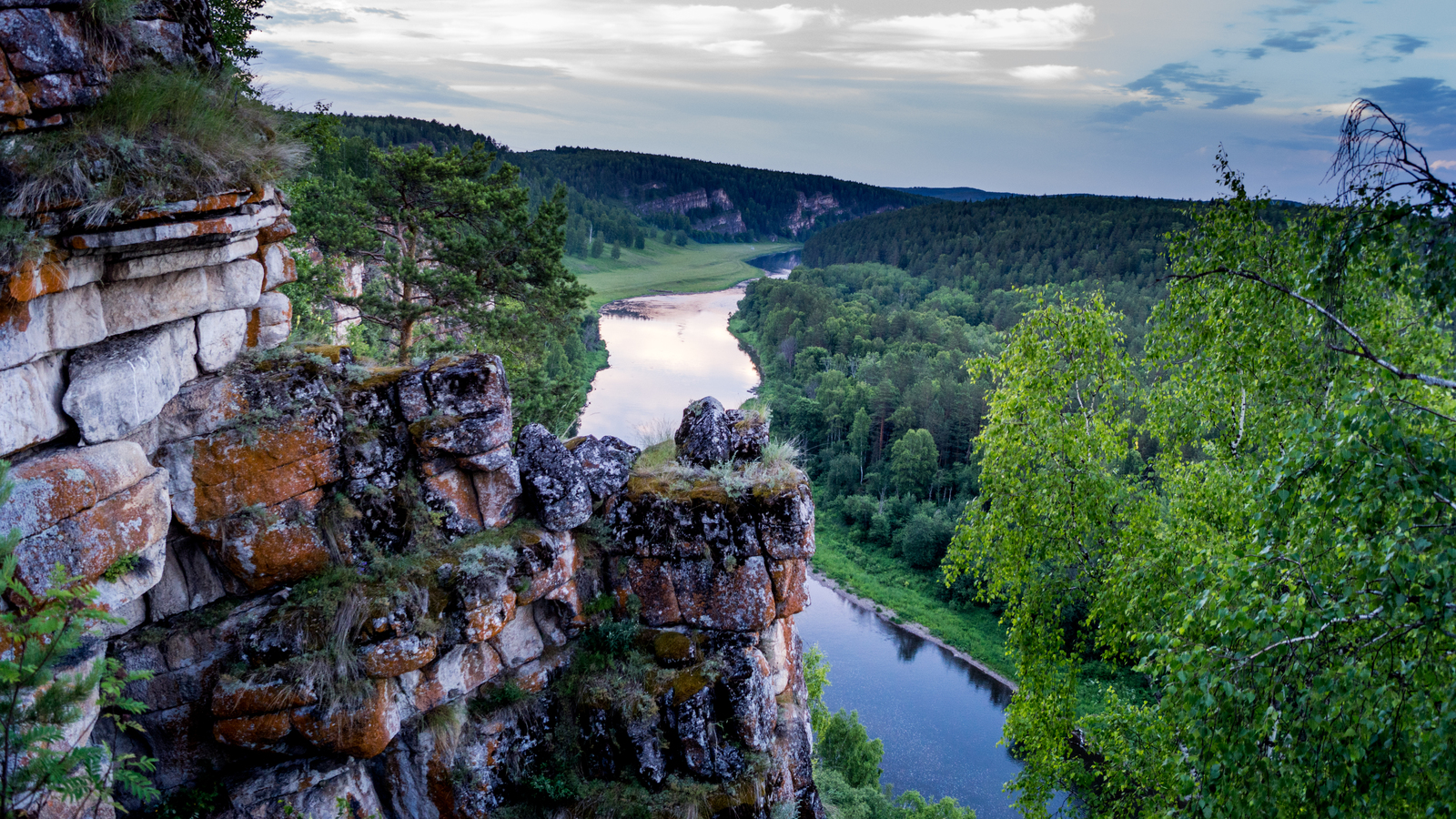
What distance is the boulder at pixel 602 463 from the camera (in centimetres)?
1045

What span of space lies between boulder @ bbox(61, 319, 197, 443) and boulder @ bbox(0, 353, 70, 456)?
0.09 m

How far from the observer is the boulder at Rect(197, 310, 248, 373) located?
8.19m

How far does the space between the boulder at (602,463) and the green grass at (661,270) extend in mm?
74525

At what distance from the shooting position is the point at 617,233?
12600 centimetres

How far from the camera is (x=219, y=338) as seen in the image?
839 centimetres

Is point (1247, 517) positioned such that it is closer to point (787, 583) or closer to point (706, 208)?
point (787, 583)

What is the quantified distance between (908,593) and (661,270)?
96382 mm

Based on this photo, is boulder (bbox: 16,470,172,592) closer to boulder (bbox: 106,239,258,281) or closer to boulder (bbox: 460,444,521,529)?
boulder (bbox: 106,239,258,281)

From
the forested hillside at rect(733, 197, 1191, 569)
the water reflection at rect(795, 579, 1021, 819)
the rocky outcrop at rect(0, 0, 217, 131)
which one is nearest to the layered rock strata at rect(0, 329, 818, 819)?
the rocky outcrop at rect(0, 0, 217, 131)

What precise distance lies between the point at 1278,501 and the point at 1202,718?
1.41 m

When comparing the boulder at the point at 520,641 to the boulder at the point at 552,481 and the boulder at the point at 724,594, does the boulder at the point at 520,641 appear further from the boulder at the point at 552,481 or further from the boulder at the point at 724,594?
the boulder at the point at 724,594

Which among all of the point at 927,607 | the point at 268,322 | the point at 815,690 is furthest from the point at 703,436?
the point at 927,607

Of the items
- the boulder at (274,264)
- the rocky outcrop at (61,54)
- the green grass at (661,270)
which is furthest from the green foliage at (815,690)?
the green grass at (661,270)

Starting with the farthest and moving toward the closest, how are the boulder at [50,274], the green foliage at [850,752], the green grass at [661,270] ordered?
the green grass at [661,270] < the green foliage at [850,752] < the boulder at [50,274]
